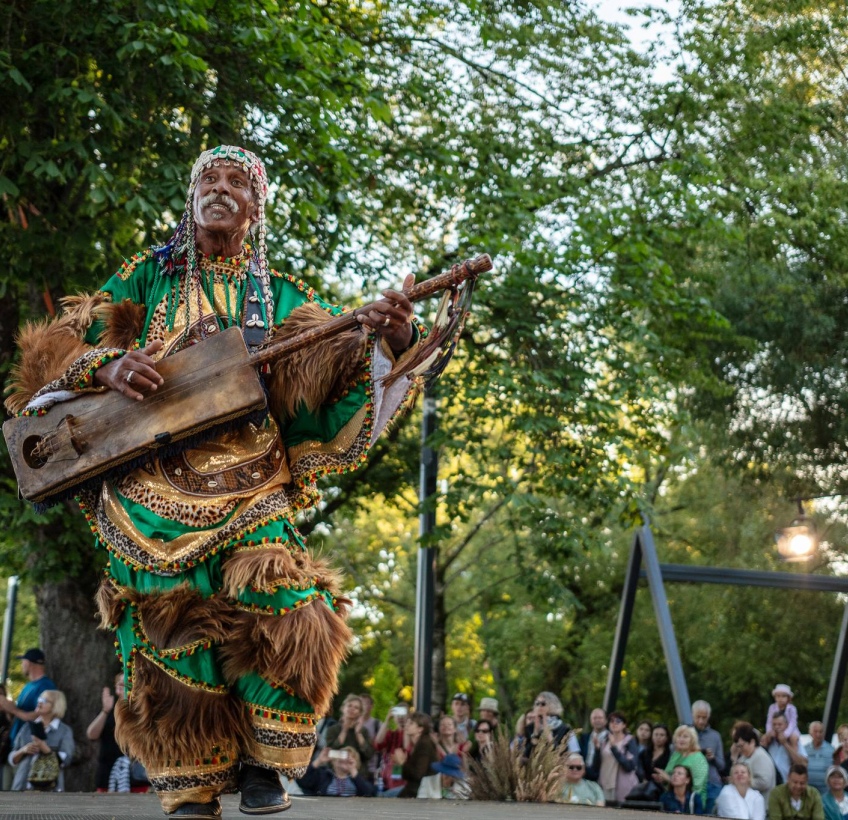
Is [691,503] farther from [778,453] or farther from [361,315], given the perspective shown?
[361,315]

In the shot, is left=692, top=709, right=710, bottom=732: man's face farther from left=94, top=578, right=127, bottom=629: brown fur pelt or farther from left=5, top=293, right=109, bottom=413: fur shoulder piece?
left=5, top=293, right=109, bottom=413: fur shoulder piece

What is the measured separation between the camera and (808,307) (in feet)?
57.8

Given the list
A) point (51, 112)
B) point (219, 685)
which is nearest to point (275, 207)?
point (51, 112)

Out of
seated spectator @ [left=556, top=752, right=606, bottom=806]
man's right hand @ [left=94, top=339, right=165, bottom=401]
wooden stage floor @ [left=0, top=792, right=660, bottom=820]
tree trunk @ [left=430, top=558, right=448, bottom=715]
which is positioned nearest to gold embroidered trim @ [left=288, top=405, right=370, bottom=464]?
man's right hand @ [left=94, top=339, right=165, bottom=401]

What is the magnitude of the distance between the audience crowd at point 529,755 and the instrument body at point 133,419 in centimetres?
557

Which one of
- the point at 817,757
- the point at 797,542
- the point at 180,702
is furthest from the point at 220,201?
the point at 797,542

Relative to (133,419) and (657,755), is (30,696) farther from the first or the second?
(133,419)

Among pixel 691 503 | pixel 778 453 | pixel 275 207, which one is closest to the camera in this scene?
pixel 275 207

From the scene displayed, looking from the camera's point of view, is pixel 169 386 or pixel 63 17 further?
pixel 63 17

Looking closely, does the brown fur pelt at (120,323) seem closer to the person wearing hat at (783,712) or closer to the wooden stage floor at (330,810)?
the wooden stage floor at (330,810)

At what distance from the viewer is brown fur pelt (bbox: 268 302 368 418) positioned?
14.4ft

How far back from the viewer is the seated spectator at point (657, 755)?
10.4 metres

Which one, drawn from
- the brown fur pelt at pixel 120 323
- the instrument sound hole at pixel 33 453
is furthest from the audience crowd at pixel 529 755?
the instrument sound hole at pixel 33 453

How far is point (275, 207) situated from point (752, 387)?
960cm
